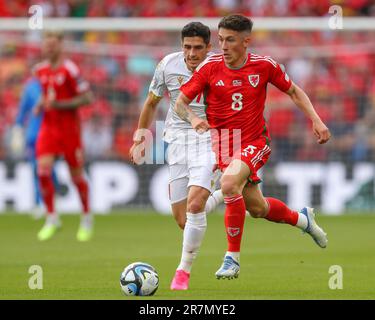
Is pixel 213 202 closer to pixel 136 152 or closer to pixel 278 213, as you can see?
pixel 278 213

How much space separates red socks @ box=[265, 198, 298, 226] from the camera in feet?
29.7

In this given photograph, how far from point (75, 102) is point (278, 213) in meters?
5.37

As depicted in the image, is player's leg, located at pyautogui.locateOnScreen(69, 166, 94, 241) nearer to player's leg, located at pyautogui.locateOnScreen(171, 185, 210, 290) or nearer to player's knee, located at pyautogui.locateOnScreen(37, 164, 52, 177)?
player's knee, located at pyautogui.locateOnScreen(37, 164, 52, 177)

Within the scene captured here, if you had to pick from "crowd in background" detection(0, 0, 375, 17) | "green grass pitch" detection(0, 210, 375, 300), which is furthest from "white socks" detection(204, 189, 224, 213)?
"crowd in background" detection(0, 0, 375, 17)

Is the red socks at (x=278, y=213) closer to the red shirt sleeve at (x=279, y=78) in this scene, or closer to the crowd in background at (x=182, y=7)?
the red shirt sleeve at (x=279, y=78)

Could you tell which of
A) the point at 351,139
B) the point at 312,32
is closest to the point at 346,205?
the point at 351,139

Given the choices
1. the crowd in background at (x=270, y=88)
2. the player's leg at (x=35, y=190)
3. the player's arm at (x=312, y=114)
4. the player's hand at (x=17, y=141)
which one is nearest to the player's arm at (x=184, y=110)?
the player's arm at (x=312, y=114)

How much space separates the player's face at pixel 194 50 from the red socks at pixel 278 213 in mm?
1349

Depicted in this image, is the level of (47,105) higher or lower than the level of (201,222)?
higher

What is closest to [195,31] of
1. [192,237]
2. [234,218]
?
[234,218]

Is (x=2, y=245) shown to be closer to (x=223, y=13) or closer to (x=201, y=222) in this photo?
(x=201, y=222)

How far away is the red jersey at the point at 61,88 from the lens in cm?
1384

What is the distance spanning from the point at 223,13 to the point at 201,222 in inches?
476

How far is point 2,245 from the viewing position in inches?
506
